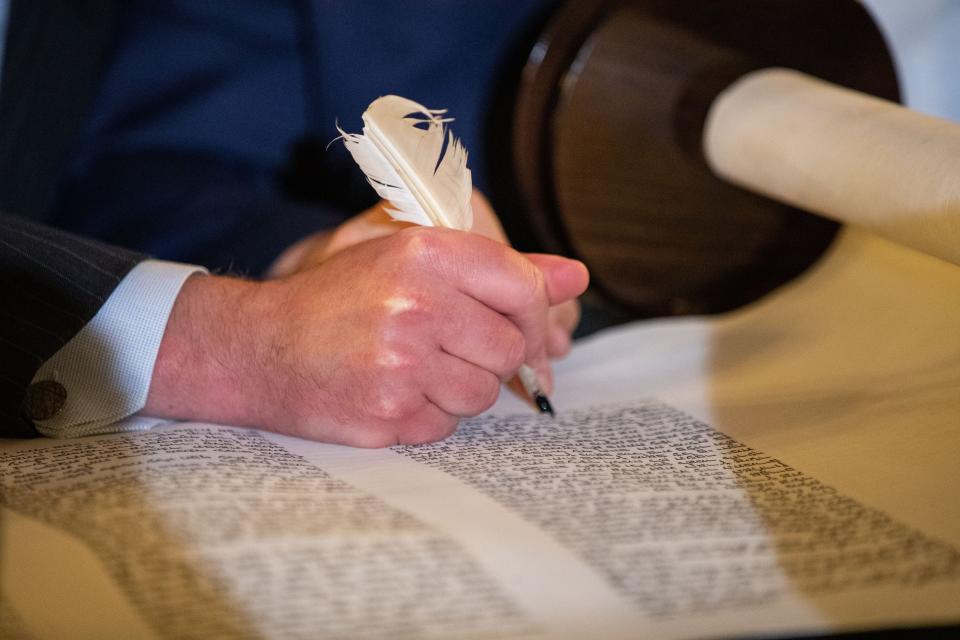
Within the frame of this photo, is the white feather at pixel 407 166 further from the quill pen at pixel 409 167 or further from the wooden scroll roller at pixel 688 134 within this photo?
the wooden scroll roller at pixel 688 134

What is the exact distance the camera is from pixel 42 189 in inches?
40.7

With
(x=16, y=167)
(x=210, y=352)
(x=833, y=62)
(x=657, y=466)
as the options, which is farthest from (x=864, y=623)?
(x=16, y=167)

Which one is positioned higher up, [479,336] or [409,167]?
[409,167]

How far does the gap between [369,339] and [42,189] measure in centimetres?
61

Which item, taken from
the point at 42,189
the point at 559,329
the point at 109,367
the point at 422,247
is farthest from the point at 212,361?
the point at 42,189

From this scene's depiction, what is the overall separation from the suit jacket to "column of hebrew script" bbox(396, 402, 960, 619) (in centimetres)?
26

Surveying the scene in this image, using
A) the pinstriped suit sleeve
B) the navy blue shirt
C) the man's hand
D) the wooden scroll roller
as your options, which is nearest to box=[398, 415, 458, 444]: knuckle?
the man's hand

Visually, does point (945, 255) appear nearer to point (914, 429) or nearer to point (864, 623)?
point (914, 429)

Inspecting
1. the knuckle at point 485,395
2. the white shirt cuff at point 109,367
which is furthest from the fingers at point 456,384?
the white shirt cuff at point 109,367

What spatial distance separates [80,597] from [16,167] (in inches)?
26.3

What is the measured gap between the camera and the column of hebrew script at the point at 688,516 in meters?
0.47

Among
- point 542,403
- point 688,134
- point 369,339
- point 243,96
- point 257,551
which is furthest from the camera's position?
point 243,96

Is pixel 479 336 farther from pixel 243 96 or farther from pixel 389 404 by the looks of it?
pixel 243 96

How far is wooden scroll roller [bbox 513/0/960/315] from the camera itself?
2.95ft
